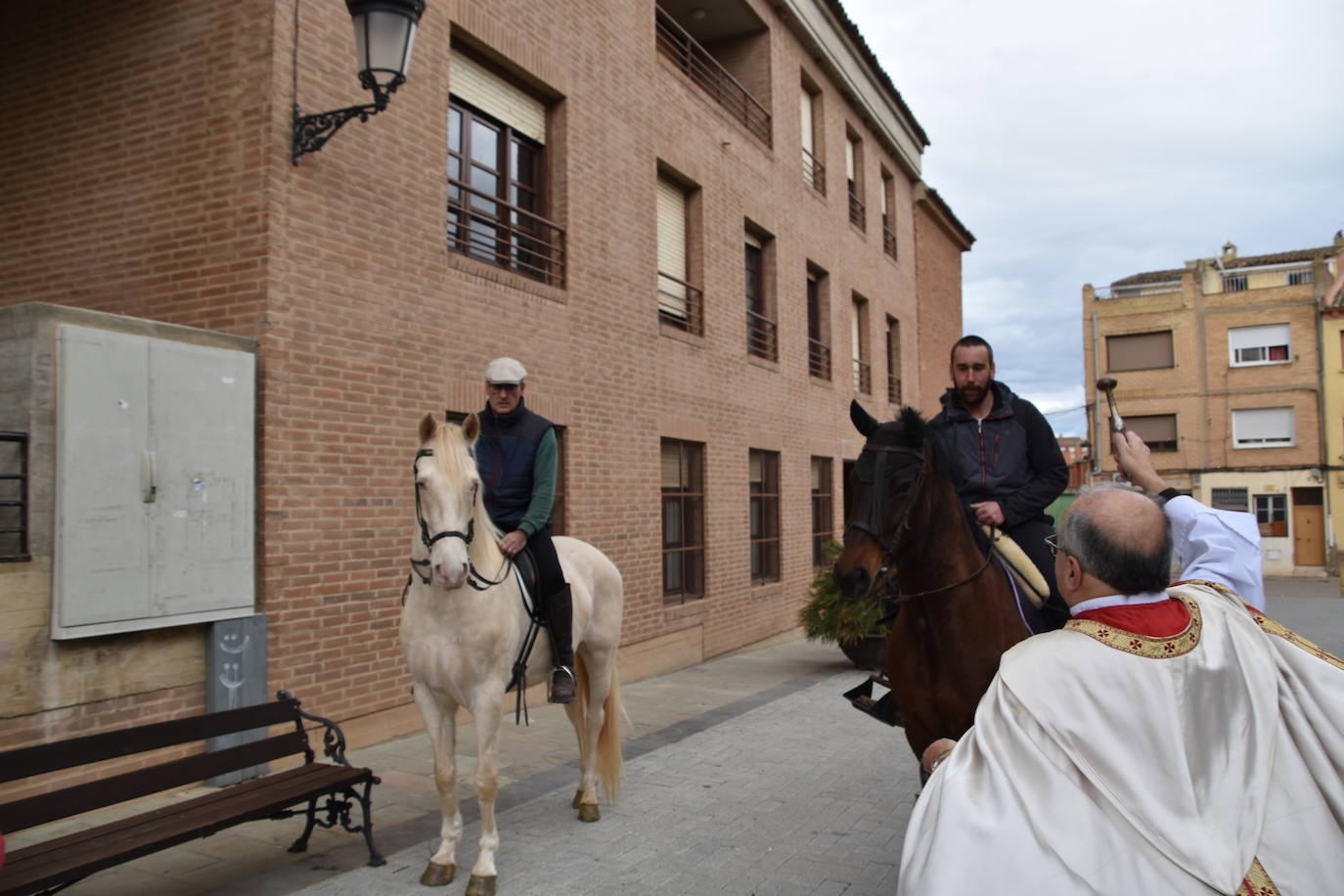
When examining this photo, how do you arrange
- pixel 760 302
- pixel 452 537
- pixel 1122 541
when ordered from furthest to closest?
pixel 760 302 → pixel 452 537 → pixel 1122 541

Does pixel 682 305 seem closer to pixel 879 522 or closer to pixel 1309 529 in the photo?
pixel 879 522

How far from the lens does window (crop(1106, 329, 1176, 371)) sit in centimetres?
3922

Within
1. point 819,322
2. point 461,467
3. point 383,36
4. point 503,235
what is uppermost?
point 819,322

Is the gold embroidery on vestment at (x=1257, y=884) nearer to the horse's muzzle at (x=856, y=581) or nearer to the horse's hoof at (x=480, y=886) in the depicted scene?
the horse's muzzle at (x=856, y=581)

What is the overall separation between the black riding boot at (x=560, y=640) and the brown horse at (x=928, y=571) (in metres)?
1.99

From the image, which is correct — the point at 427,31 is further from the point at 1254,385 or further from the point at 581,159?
the point at 1254,385

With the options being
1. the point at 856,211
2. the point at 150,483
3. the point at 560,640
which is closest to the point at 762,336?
the point at 856,211

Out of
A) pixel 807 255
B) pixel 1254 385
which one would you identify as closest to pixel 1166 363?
pixel 1254 385

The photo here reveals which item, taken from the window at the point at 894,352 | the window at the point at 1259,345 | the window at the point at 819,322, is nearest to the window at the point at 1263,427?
the window at the point at 1259,345

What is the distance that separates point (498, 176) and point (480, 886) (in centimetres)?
677

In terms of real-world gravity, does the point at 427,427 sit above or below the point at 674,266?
below

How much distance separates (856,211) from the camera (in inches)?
746

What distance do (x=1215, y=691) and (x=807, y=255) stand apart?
47.7 ft

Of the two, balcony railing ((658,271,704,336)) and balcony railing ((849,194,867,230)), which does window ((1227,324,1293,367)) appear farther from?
balcony railing ((658,271,704,336))
